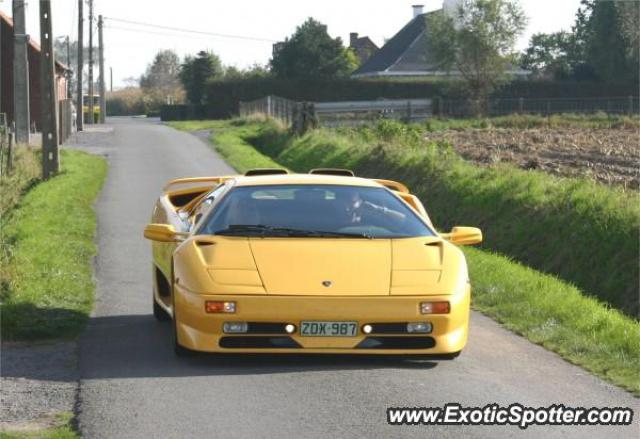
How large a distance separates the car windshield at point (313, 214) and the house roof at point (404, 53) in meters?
80.2

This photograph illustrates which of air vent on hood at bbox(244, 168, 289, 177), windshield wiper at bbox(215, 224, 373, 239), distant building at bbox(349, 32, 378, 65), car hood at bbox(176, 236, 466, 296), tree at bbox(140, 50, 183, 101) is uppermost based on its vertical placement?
distant building at bbox(349, 32, 378, 65)

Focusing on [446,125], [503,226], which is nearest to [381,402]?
[503,226]

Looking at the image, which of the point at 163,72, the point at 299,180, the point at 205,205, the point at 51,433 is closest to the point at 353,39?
the point at 163,72

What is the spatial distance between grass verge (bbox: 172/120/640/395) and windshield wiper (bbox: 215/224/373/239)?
1.89 meters

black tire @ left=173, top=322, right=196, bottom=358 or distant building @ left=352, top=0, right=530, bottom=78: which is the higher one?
distant building @ left=352, top=0, right=530, bottom=78

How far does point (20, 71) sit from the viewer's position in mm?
36219

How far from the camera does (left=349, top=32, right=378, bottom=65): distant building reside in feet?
418

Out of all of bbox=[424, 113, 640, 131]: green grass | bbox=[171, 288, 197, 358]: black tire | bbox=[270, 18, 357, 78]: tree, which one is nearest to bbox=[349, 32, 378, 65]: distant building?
bbox=[270, 18, 357, 78]: tree

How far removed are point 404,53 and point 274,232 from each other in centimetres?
8507

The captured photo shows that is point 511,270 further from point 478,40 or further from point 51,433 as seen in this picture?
point 478,40

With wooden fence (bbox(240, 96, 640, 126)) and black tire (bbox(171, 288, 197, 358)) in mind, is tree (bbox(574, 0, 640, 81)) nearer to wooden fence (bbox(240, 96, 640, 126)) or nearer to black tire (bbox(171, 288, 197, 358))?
wooden fence (bbox(240, 96, 640, 126))

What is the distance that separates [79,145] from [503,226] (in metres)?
28.6

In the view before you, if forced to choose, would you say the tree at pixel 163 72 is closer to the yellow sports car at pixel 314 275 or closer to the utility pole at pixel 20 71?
the utility pole at pixel 20 71

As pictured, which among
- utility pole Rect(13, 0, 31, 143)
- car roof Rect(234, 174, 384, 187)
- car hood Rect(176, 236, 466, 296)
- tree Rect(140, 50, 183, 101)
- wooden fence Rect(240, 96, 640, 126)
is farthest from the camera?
tree Rect(140, 50, 183, 101)
